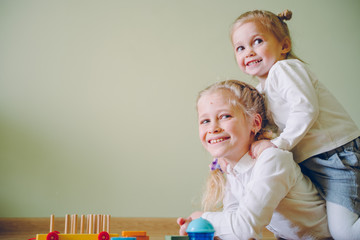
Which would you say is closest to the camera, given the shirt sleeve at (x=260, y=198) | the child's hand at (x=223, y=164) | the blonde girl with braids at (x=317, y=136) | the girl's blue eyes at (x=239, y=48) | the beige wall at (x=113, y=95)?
the shirt sleeve at (x=260, y=198)

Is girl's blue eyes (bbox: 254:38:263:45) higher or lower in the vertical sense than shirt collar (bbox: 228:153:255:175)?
higher

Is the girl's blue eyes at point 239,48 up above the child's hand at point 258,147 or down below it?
above

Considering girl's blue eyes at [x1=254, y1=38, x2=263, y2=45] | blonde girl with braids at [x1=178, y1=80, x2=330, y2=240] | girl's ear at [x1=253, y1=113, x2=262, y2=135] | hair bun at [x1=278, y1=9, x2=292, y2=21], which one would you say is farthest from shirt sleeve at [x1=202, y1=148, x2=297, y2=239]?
hair bun at [x1=278, y1=9, x2=292, y2=21]

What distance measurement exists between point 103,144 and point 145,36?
2.27 feet

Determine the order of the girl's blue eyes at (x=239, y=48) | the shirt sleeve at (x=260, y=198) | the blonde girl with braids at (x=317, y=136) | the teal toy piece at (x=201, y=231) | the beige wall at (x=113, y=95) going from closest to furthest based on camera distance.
Answer: the teal toy piece at (x=201, y=231) < the shirt sleeve at (x=260, y=198) < the blonde girl with braids at (x=317, y=136) < the girl's blue eyes at (x=239, y=48) < the beige wall at (x=113, y=95)

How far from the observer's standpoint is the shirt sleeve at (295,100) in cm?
97

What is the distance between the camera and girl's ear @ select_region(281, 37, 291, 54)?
1203 millimetres

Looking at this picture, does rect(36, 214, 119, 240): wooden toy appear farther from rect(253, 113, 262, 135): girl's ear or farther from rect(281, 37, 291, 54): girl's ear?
rect(281, 37, 291, 54): girl's ear

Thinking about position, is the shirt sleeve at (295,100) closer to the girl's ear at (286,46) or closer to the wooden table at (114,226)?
the girl's ear at (286,46)

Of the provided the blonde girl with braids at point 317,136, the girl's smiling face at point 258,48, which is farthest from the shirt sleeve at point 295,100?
the girl's smiling face at point 258,48

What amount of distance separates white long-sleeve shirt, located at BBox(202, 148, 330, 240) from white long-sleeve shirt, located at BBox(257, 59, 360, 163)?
78 millimetres

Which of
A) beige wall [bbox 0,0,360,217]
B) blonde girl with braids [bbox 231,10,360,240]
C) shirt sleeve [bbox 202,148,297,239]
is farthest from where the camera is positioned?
beige wall [bbox 0,0,360,217]

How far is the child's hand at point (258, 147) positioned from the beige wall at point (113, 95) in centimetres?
97

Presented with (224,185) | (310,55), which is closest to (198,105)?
(224,185)
